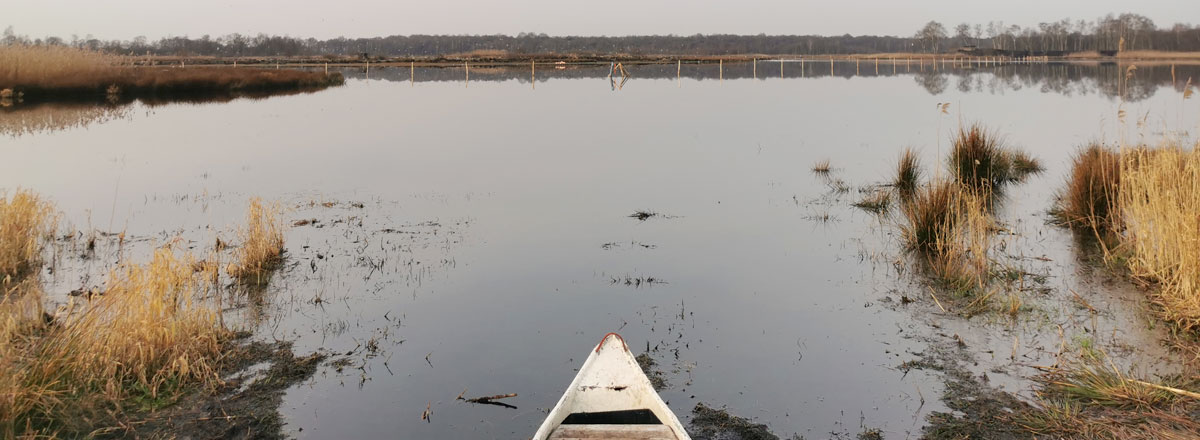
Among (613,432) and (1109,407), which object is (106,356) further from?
(1109,407)

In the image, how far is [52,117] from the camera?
28.7 meters

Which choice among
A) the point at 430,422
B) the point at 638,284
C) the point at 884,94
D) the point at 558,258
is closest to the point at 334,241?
the point at 558,258

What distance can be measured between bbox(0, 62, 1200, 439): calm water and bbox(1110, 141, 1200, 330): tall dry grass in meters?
0.35

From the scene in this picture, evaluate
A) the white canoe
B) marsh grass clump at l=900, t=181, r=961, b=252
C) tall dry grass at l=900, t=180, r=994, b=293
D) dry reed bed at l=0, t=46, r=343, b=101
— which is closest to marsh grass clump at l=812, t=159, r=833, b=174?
tall dry grass at l=900, t=180, r=994, b=293

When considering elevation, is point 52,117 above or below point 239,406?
above

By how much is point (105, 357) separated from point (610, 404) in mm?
3481

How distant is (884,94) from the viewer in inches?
1858

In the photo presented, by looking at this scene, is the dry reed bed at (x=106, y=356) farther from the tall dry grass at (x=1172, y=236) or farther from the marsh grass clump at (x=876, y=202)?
the marsh grass clump at (x=876, y=202)

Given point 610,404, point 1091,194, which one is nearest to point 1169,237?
point 1091,194

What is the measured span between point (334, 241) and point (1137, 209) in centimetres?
906

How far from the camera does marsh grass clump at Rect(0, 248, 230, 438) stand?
5.52 m

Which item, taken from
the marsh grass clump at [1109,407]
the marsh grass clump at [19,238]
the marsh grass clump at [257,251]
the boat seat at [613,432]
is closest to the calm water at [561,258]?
the marsh grass clump at [257,251]

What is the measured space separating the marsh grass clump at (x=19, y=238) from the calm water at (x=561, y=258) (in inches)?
19.1

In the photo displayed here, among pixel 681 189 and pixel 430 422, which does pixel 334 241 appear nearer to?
pixel 430 422
